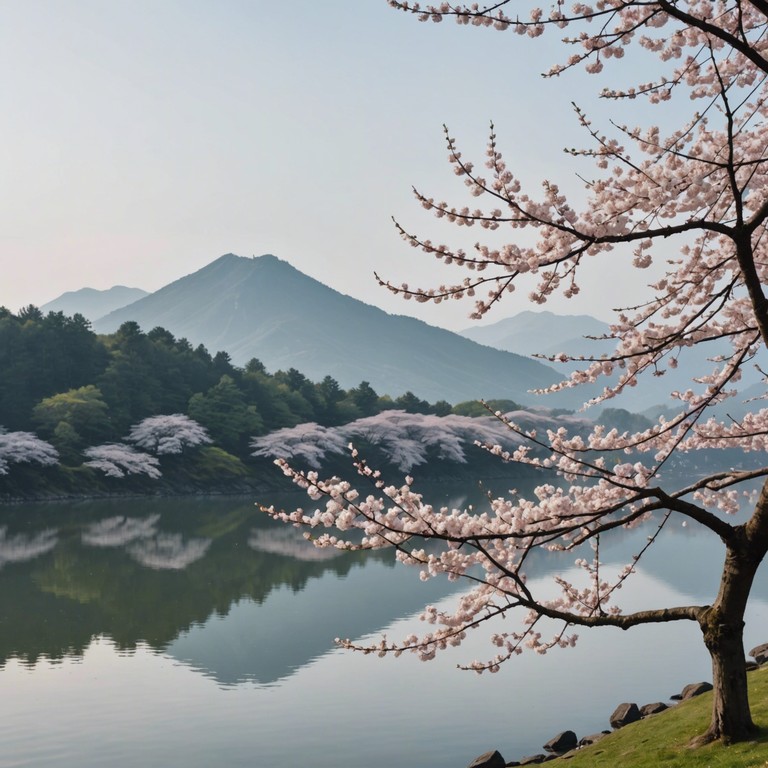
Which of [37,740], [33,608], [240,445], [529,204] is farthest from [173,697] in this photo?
[240,445]

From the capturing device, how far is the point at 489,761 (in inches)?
489

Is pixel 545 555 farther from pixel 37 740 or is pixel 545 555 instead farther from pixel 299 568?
pixel 37 740

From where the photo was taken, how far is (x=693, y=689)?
1577 cm

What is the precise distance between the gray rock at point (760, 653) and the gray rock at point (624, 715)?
12.5ft

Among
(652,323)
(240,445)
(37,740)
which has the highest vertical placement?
(240,445)

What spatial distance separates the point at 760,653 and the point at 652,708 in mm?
4559

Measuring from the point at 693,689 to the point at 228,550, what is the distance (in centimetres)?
2112

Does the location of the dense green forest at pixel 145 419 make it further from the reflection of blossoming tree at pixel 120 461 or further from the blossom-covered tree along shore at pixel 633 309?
the blossom-covered tree along shore at pixel 633 309

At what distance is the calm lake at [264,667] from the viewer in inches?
547

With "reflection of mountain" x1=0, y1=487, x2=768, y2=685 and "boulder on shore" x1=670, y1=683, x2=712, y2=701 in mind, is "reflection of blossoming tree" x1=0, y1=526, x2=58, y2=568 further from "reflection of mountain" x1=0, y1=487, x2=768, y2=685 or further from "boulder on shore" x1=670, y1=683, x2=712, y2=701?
"boulder on shore" x1=670, y1=683, x2=712, y2=701

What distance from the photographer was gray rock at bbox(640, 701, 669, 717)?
14641 mm

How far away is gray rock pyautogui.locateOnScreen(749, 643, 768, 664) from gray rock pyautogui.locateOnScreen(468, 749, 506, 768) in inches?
283

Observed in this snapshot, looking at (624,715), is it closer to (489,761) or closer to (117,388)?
(489,761)

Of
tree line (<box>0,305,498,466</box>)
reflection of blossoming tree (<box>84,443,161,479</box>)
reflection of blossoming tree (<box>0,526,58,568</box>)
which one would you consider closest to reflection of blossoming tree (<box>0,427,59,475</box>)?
tree line (<box>0,305,498,466</box>)
